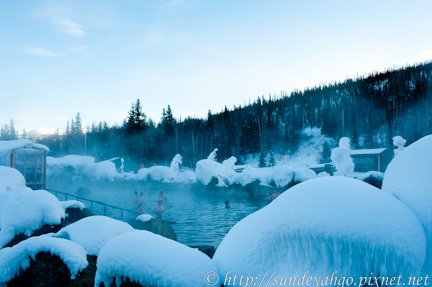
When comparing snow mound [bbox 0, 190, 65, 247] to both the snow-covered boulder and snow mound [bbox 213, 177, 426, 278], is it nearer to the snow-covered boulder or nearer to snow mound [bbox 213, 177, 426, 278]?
snow mound [bbox 213, 177, 426, 278]

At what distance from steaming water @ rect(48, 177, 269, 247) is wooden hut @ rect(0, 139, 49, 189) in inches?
159

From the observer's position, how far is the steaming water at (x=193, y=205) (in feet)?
48.7

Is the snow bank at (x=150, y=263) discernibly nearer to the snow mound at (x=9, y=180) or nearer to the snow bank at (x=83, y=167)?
the snow mound at (x=9, y=180)

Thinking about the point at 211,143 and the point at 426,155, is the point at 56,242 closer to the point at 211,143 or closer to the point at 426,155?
the point at 426,155

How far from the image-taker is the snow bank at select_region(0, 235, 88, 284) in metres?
5.09

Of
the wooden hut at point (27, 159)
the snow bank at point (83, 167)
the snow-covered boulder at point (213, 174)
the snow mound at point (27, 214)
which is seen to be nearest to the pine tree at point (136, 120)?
the snow bank at point (83, 167)


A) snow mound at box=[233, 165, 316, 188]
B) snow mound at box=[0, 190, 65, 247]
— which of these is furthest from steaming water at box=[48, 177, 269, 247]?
snow mound at box=[0, 190, 65, 247]

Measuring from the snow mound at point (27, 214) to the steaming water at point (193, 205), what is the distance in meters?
5.50

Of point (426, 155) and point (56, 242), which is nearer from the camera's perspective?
point (426, 155)

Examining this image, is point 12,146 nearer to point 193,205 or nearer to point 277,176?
point 193,205

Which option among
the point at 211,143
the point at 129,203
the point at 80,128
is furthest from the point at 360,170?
the point at 80,128

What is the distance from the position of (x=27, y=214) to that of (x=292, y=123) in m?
45.1

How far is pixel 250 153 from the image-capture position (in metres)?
47.3

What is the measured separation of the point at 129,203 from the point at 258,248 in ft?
71.3
